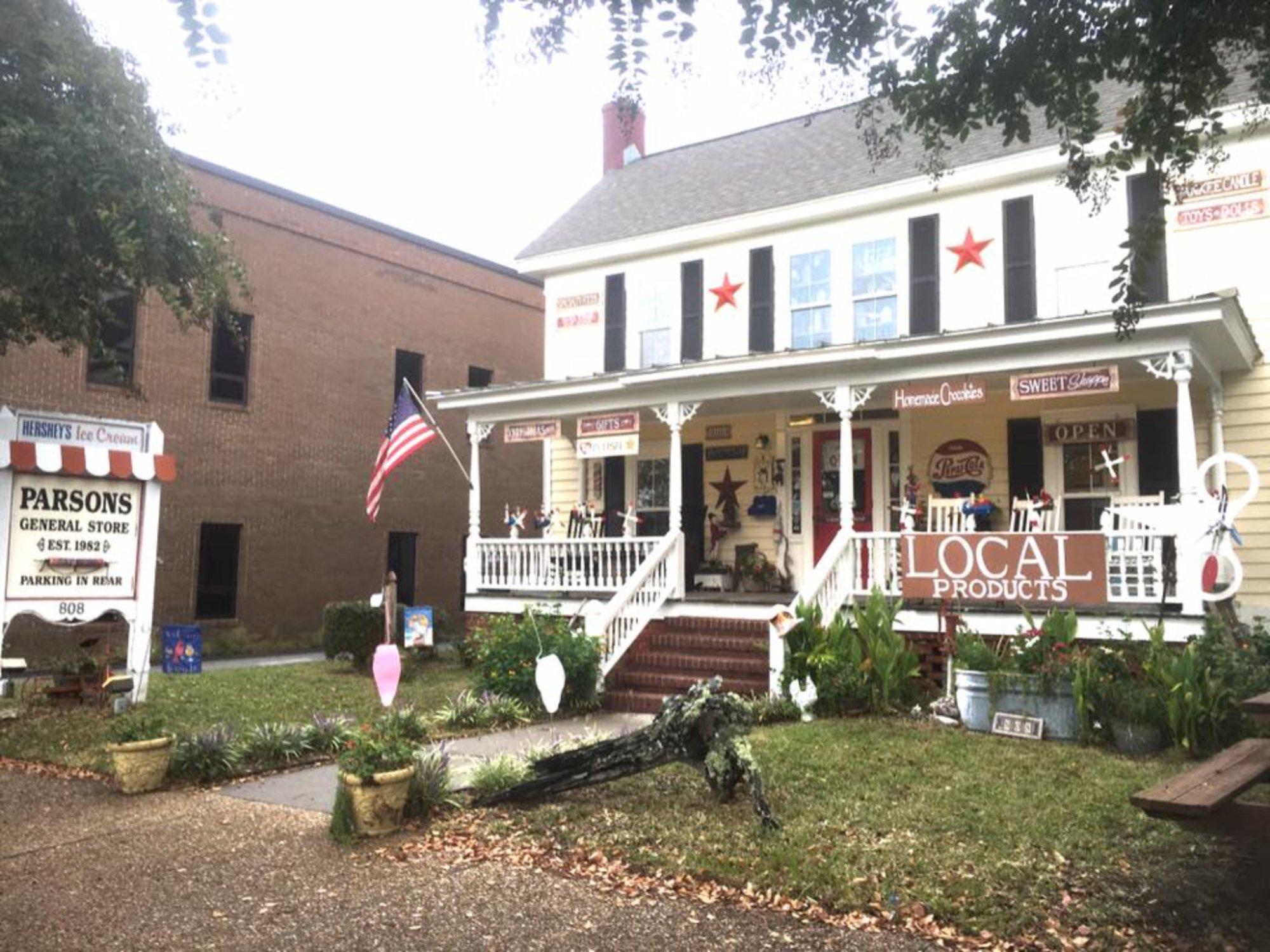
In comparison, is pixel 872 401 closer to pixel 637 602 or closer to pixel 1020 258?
pixel 1020 258

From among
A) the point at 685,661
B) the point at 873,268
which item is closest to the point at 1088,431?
the point at 873,268

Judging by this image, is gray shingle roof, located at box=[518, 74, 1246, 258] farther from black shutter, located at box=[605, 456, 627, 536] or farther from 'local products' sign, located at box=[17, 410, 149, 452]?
'local products' sign, located at box=[17, 410, 149, 452]

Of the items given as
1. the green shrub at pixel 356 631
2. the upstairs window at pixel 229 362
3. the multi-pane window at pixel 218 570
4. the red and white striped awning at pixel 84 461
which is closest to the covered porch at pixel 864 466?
the green shrub at pixel 356 631

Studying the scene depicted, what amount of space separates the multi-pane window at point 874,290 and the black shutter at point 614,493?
4461mm

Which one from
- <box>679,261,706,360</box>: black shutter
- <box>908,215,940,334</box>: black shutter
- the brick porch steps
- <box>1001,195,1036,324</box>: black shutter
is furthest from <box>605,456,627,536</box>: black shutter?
<box>1001,195,1036,324</box>: black shutter

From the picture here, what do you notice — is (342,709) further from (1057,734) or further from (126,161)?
(1057,734)

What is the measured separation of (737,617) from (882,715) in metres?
2.96

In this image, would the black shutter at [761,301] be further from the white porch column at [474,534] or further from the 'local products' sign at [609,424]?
the white porch column at [474,534]

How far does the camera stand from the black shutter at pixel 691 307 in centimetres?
1627

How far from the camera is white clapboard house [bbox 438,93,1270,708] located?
1091cm

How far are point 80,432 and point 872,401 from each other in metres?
9.85

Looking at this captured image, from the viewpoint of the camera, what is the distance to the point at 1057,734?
28.6 feet

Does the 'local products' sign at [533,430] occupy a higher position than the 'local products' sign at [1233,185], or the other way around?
the 'local products' sign at [1233,185]

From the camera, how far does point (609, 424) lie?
14805mm
